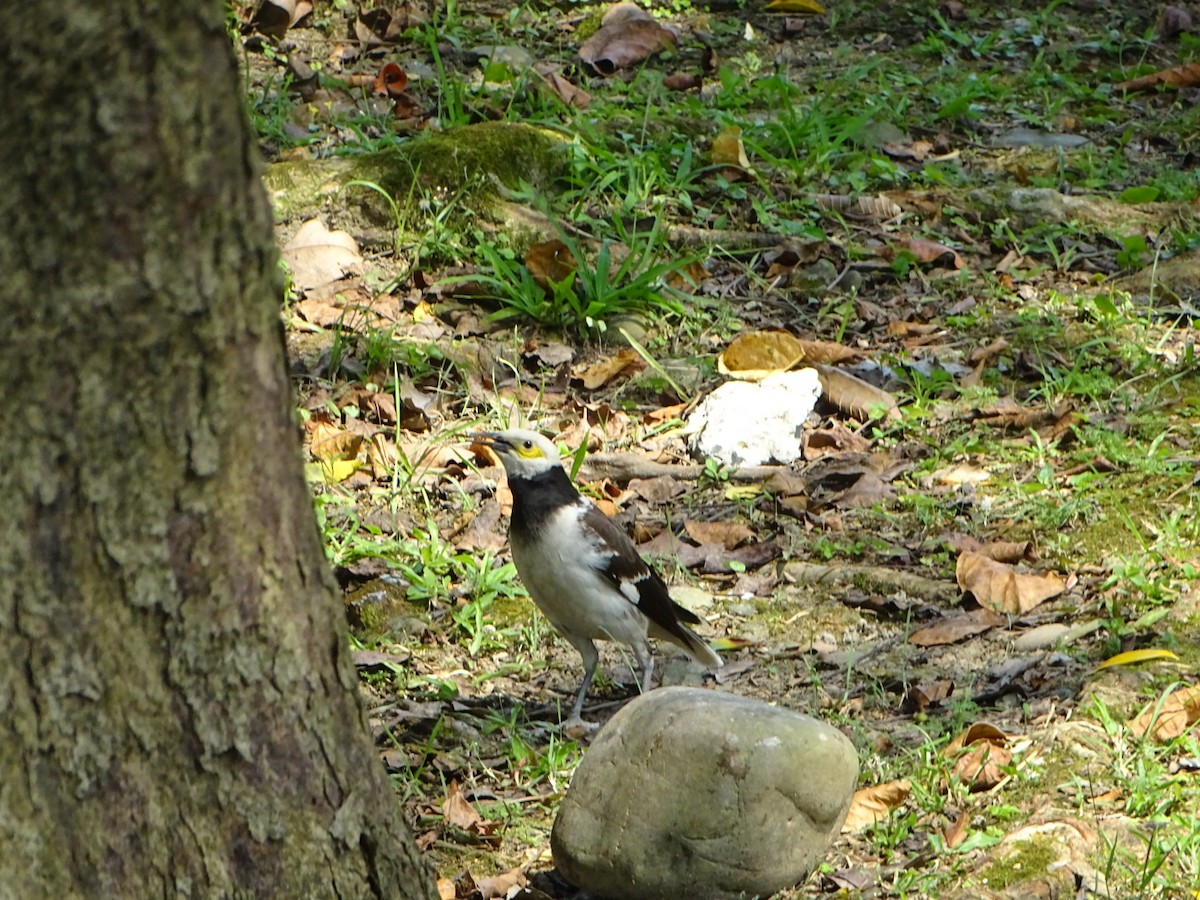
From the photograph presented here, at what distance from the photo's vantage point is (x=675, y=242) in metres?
7.81

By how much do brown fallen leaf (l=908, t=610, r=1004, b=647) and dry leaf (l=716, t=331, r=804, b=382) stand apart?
2.07 metres

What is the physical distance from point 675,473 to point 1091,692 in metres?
2.32

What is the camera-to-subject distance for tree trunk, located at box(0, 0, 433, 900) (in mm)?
2131

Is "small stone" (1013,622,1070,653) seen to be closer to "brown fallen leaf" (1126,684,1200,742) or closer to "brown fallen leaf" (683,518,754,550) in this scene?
"brown fallen leaf" (1126,684,1200,742)

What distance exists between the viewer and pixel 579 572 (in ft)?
15.8

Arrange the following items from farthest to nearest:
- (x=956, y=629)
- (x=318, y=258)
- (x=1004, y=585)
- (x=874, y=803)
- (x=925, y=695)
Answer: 1. (x=318, y=258)
2. (x=1004, y=585)
3. (x=956, y=629)
4. (x=925, y=695)
5. (x=874, y=803)

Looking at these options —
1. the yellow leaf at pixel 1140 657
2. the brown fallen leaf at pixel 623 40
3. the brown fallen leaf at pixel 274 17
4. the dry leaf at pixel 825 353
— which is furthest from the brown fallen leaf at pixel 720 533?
the brown fallen leaf at pixel 274 17

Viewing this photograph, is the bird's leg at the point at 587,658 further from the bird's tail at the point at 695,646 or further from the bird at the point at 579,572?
the bird's tail at the point at 695,646

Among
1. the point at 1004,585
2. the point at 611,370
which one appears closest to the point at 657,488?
the point at 611,370

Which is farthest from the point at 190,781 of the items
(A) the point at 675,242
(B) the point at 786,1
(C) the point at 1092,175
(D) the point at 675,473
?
(B) the point at 786,1

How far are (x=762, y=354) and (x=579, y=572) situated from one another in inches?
90.9

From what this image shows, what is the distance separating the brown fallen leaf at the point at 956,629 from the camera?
4871 mm

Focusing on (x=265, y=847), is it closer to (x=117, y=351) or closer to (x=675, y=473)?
(x=117, y=351)

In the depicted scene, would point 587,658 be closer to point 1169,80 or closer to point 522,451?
point 522,451
